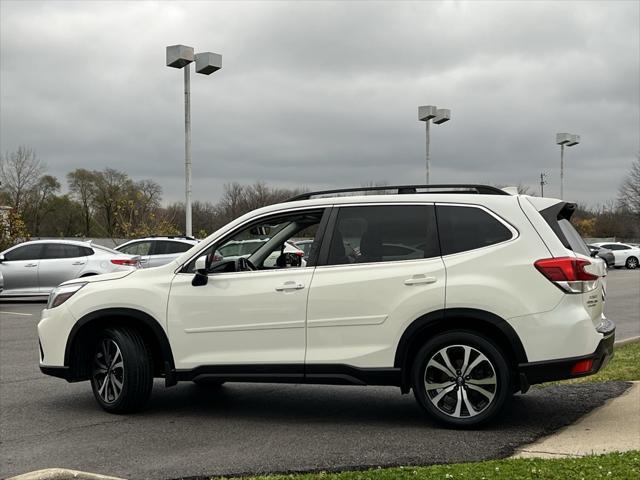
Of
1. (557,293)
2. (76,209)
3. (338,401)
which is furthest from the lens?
(76,209)

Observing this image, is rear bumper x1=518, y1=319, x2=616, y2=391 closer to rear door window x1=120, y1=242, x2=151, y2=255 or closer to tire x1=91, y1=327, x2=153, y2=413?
tire x1=91, y1=327, x2=153, y2=413

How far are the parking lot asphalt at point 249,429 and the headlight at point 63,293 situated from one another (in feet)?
3.31

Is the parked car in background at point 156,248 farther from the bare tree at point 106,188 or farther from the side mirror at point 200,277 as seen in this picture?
the bare tree at point 106,188

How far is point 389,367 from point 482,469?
1452 mm

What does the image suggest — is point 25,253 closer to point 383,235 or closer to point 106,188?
point 383,235

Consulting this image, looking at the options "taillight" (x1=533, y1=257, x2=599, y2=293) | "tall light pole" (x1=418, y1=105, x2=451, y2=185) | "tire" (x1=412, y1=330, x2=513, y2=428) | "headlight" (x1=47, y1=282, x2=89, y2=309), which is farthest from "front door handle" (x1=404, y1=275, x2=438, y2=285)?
"tall light pole" (x1=418, y1=105, x2=451, y2=185)

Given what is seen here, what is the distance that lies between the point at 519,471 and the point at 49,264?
1622cm

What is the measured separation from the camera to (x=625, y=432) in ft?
18.2

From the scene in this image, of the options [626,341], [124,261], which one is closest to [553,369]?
[626,341]

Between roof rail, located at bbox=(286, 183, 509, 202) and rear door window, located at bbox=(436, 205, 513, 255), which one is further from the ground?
roof rail, located at bbox=(286, 183, 509, 202)

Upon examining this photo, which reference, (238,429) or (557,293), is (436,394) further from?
(238,429)

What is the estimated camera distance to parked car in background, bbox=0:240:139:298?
60.2 feet

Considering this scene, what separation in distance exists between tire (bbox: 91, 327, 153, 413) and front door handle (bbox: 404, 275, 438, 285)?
240cm

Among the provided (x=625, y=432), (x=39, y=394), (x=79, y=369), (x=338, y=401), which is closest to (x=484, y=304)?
(x=625, y=432)
